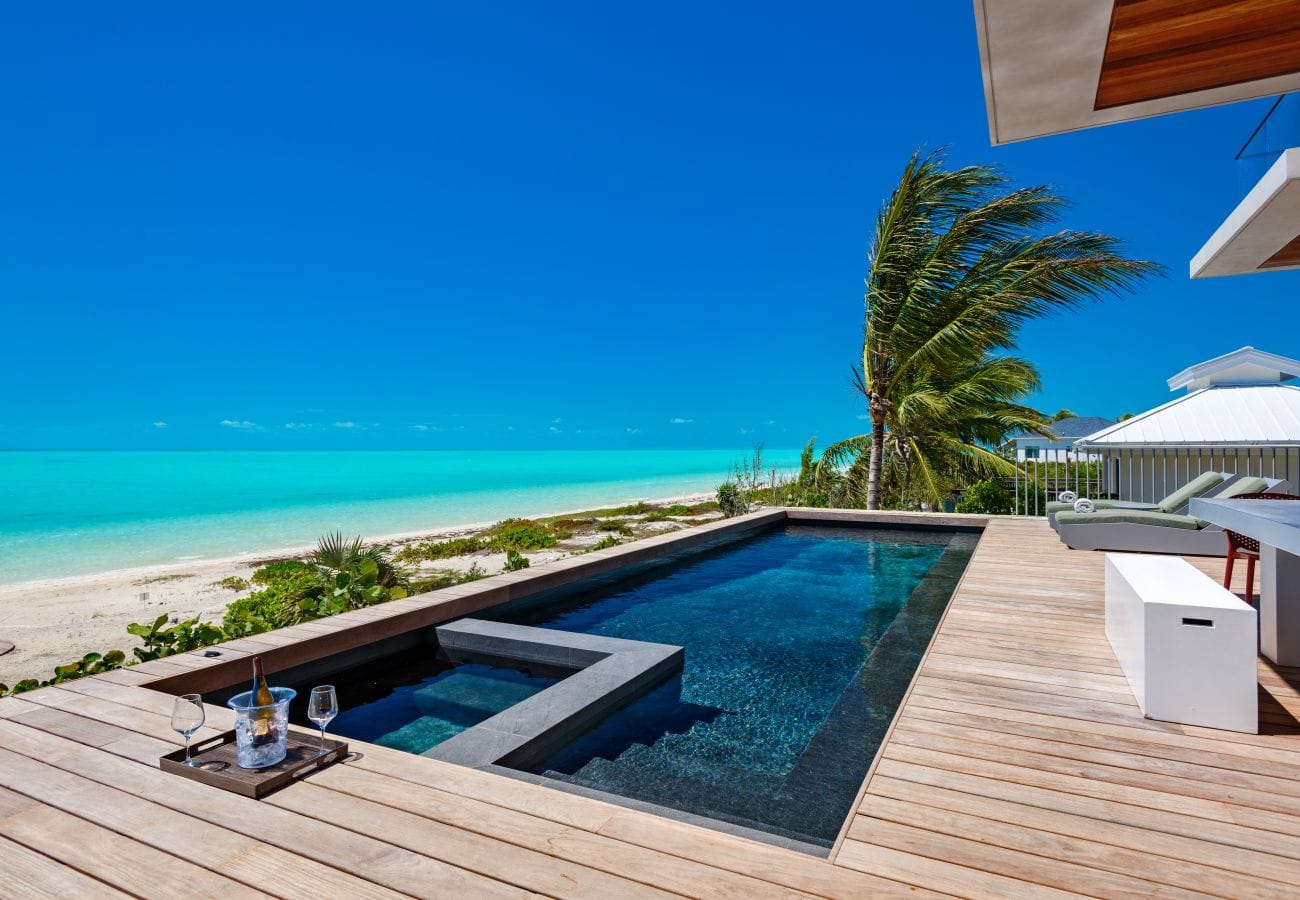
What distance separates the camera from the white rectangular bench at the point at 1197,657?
A: 2.07 m

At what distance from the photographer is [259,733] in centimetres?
188

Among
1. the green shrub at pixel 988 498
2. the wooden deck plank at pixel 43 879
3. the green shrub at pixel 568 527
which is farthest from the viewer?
the green shrub at pixel 568 527

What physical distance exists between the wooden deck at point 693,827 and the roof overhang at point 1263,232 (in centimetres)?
255

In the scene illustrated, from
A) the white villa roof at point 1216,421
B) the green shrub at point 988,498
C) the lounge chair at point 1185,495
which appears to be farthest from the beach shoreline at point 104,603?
the white villa roof at point 1216,421

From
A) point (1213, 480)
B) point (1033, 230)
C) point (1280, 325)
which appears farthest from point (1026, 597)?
point (1280, 325)

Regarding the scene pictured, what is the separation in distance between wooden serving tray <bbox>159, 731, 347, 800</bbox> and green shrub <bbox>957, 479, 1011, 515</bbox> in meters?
9.57

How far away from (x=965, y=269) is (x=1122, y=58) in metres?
6.77

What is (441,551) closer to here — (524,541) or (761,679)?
(524,541)

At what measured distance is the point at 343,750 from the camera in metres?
1.99

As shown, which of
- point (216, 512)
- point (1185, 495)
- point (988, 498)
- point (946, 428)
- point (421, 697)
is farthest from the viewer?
point (216, 512)

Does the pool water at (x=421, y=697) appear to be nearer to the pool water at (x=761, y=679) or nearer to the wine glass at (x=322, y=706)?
the pool water at (x=761, y=679)

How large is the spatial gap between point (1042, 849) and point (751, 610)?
3.64m

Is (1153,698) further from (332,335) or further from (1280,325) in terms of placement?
(1280,325)

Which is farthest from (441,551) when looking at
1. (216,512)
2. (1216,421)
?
(216,512)
